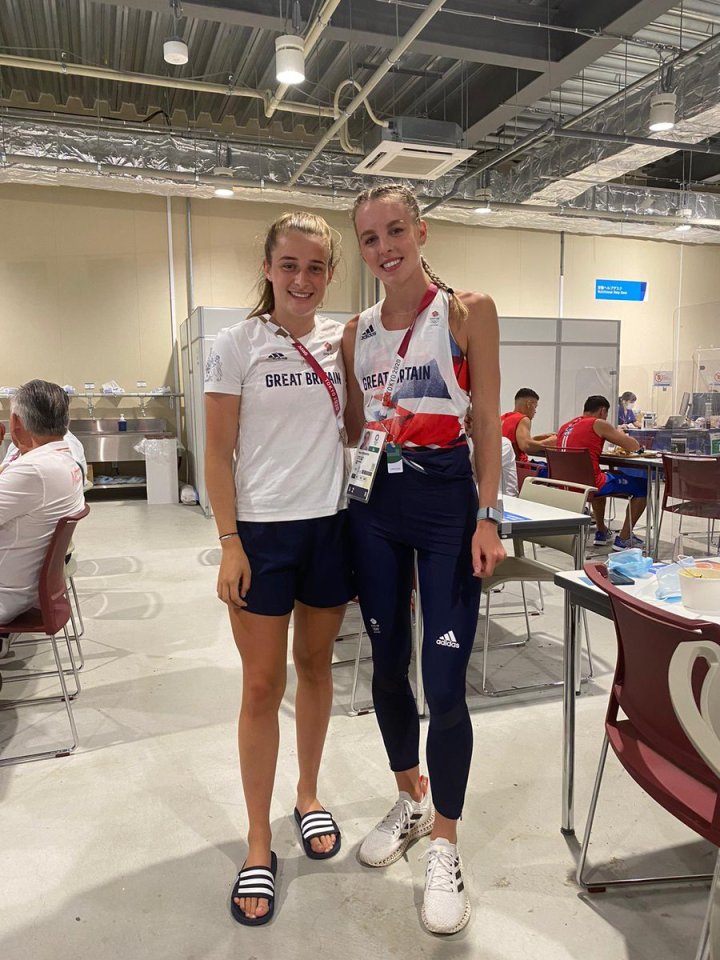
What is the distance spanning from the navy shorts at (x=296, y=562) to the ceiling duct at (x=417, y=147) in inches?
184

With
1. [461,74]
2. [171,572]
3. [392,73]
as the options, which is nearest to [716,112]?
[461,74]

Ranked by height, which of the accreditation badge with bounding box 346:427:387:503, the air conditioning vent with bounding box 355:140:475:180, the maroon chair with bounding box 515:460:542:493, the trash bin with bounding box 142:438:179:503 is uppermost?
the air conditioning vent with bounding box 355:140:475:180

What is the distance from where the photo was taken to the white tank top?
4.95 feet

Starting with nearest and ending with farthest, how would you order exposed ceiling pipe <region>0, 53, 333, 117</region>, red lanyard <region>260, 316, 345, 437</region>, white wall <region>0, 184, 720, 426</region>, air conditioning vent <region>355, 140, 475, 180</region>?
red lanyard <region>260, 316, 345, 437</region> < air conditioning vent <region>355, 140, 475, 180</region> < exposed ceiling pipe <region>0, 53, 333, 117</region> < white wall <region>0, 184, 720, 426</region>

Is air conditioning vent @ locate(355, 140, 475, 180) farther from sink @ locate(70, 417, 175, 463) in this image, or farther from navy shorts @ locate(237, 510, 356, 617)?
navy shorts @ locate(237, 510, 356, 617)

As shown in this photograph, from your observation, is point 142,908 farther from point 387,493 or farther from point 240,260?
point 240,260

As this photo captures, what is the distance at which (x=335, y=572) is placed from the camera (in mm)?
1629

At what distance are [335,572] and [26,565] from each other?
50.4 inches

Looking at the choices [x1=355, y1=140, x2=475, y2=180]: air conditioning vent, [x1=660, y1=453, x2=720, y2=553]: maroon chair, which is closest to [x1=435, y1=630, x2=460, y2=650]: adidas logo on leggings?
[x1=660, y1=453, x2=720, y2=553]: maroon chair

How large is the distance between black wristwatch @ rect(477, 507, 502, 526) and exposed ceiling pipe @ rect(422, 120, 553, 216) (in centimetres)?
482

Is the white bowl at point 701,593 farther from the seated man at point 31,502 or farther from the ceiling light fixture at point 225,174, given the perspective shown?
the ceiling light fixture at point 225,174

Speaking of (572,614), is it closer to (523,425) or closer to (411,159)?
(523,425)

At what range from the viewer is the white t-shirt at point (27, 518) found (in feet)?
7.38

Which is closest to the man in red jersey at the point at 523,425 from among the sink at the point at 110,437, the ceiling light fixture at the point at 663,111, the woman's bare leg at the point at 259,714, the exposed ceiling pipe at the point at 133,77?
the ceiling light fixture at the point at 663,111
